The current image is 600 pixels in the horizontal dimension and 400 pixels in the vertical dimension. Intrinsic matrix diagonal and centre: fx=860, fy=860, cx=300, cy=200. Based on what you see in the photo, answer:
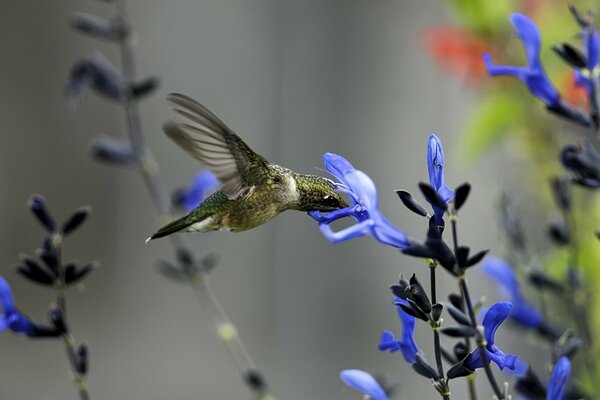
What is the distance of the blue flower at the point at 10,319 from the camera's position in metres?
0.98

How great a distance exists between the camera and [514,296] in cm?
120

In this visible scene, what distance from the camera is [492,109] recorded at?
1836 mm

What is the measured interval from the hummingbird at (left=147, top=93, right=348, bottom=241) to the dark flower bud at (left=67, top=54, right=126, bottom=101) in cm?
49

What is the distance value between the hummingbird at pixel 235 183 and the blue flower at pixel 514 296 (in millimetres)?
335

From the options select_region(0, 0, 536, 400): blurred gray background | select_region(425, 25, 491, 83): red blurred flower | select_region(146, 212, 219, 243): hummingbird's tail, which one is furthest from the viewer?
select_region(0, 0, 536, 400): blurred gray background

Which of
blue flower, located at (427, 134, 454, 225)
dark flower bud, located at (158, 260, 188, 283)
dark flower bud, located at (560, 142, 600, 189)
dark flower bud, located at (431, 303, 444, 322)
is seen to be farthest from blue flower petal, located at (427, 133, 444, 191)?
dark flower bud, located at (158, 260, 188, 283)

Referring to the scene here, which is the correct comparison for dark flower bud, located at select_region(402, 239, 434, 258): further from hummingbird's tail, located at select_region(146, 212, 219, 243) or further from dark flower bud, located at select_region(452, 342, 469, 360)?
hummingbird's tail, located at select_region(146, 212, 219, 243)

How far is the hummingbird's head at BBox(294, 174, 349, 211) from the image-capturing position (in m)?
0.93

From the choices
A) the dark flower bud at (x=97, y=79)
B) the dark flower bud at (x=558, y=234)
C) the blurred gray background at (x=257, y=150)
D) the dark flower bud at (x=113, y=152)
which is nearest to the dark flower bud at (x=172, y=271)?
the dark flower bud at (x=113, y=152)

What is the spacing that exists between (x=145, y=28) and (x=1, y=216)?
0.90m

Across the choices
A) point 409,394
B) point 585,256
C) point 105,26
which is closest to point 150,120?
point 409,394

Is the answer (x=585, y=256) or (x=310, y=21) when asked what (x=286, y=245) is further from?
(x=585, y=256)

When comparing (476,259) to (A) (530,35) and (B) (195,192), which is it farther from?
(B) (195,192)

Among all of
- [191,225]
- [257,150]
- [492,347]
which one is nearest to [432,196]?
[492,347]
